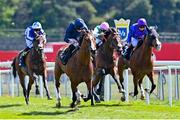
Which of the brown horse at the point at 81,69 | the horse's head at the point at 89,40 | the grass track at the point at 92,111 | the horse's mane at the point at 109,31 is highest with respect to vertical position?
the horse's mane at the point at 109,31

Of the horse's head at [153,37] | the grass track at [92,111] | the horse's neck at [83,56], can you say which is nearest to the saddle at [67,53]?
the horse's neck at [83,56]

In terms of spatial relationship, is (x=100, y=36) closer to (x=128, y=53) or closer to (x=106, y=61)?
(x=106, y=61)

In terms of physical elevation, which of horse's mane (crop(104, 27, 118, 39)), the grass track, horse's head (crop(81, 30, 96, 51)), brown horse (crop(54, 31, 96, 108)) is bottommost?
the grass track

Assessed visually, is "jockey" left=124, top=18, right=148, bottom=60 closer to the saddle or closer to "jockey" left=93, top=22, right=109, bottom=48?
"jockey" left=93, top=22, right=109, bottom=48

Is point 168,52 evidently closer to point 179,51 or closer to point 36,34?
point 179,51

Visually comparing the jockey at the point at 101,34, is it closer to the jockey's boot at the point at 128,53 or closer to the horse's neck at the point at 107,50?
the horse's neck at the point at 107,50

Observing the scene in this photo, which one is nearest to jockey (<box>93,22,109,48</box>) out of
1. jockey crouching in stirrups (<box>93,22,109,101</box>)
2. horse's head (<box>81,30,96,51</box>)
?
jockey crouching in stirrups (<box>93,22,109,101</box>)

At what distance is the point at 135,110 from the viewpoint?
16578 mm

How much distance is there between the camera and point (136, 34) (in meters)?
19.0

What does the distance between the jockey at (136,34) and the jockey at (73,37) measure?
1996mm

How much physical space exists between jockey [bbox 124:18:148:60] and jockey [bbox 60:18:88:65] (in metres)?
2.00

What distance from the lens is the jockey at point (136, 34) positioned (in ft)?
61.3

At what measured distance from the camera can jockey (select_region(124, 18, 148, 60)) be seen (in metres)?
18.7

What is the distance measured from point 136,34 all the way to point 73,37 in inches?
88.6
